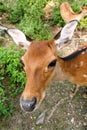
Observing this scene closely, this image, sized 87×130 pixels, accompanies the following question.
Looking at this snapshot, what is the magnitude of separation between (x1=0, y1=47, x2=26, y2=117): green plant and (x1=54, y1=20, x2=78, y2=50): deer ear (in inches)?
45.5

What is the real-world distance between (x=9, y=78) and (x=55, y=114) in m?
0.92

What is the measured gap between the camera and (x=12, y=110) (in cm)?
496

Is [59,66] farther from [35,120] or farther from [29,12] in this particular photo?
[29,12]

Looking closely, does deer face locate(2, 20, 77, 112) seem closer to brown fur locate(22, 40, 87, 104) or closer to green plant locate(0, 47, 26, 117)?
brown fur locate(22, 40, 87, 104)

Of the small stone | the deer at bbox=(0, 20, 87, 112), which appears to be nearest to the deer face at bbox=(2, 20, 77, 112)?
the deer at bbox=(0, 20, 87, 112)

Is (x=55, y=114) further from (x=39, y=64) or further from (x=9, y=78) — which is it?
(x=39, y=64)

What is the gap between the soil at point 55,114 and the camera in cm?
491

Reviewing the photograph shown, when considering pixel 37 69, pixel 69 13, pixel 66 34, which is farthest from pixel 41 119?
pixel 69 13

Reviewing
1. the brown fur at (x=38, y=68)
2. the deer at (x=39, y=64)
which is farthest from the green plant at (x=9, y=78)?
the brown fur at (x=38, y=68)

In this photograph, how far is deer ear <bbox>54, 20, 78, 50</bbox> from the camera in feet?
13.2

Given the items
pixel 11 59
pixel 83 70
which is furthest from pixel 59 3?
pixel 83 70

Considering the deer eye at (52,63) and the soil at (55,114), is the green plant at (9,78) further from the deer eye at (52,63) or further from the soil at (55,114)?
the deer eye at (52,63)

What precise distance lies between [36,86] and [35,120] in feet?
4.02

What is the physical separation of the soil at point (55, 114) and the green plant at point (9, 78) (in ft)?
0.35
